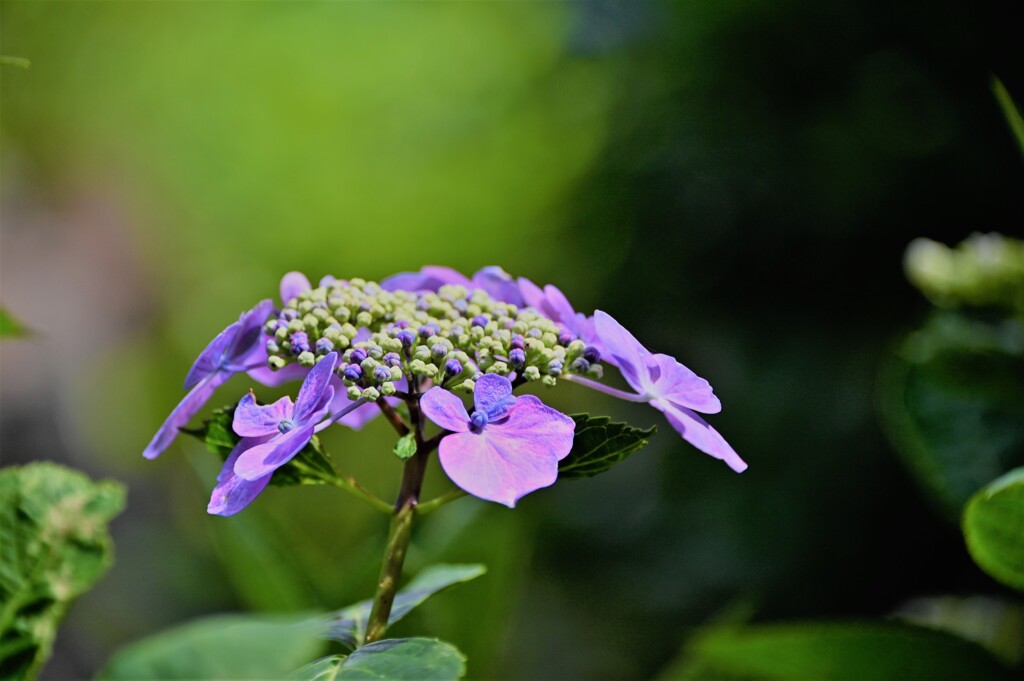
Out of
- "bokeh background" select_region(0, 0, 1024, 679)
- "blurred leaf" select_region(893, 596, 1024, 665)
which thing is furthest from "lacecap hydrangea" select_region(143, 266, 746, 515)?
"blurred leaf" select_region(893, 596, 1024, 665)

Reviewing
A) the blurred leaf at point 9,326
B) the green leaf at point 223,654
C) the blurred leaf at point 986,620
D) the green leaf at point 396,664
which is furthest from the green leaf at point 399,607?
the blurred leaf at point 986,620

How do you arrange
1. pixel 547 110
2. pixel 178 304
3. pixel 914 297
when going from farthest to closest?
pixel 178 304 → pixel 547 110 → pixel 914 297

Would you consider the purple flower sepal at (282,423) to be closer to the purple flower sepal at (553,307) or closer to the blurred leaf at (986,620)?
the purple flower sepal at (553,307)

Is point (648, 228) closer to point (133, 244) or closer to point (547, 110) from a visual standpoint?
point (547, 110)

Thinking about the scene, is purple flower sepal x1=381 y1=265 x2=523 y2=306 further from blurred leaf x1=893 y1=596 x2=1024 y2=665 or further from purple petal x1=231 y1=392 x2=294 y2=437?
blurred leaf x1=893 y1=596 x2=1024 y2=665

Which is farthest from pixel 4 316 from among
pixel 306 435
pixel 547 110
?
pixel 547 110

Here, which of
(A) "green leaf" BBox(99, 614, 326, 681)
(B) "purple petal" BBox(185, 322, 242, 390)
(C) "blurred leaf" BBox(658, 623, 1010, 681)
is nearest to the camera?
(A) "green leaf" BBox(99, 614, 326, 681)
